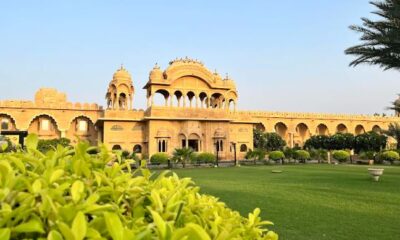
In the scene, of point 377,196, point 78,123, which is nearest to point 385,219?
point 377,196

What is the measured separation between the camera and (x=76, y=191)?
87 cm

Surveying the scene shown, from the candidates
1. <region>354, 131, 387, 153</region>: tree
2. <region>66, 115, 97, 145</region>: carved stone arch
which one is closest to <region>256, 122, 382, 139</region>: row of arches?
<region>354, 131, 387, 153</region>: tree

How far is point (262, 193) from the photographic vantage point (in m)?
8.91

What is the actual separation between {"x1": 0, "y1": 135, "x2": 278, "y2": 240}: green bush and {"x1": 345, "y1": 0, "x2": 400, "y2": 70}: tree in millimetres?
11586

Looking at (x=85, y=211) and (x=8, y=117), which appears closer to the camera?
(x=85, y=211)

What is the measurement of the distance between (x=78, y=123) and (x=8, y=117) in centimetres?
512

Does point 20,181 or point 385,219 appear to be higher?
point 20,181

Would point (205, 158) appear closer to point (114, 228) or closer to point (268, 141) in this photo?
point (268, 141)

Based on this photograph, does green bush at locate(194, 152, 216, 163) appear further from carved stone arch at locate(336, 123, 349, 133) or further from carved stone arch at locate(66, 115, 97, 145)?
carved stone arch at locate(336, 123, 349, 133)

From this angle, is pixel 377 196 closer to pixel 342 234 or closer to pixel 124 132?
pixel 342 234

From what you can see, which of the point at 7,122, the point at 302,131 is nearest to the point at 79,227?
the point at 7,122

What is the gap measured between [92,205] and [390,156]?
88.7ft

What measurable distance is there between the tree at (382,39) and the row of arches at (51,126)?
21.3m

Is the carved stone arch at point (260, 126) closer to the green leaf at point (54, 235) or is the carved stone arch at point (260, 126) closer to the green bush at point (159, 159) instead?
the green bush at point (159, 159)
